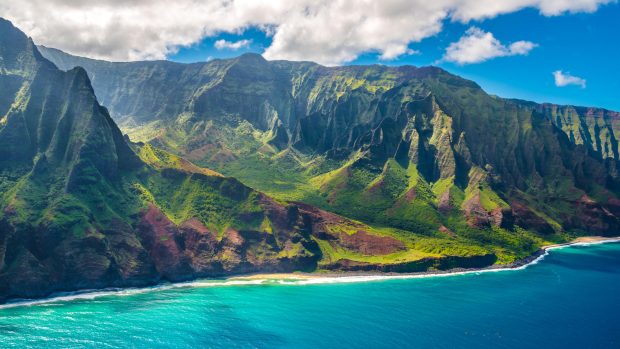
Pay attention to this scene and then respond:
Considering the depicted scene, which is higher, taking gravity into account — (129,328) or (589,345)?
(129,328)

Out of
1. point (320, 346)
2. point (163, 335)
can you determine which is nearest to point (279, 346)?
point (320, 346)

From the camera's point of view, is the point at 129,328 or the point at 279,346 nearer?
the point at 279,346

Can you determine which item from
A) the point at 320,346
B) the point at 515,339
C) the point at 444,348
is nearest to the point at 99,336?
the point at 320,346

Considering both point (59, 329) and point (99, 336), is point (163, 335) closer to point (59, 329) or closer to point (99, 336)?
point (99, 336)

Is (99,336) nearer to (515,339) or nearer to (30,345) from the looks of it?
(30,345)

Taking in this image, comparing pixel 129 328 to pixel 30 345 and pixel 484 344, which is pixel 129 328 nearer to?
pixel 30 345

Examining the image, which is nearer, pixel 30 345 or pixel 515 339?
pixel 30 345

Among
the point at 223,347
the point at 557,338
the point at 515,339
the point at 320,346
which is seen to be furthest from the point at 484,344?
the point at 223,347
